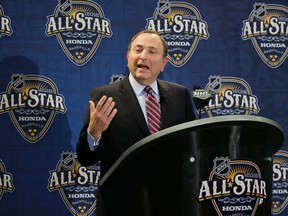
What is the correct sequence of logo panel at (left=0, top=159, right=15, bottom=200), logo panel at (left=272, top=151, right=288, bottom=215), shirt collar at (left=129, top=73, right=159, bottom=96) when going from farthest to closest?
logo panel at (left=272, top=151, right=288, bottom=215), logo panel at (left=0, top=159, right=15, bottom=200), shirt collar at (left=129, top=73, right=159, bottom=96)

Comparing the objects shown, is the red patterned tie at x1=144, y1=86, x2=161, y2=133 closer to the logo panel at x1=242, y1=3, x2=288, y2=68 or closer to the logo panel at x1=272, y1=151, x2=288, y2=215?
the logo panel at x1=242, y1=3, x2=288, y2=68

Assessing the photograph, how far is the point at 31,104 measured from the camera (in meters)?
3.18

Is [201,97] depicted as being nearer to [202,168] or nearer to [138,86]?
[138,86]

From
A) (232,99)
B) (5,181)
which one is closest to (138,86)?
(232,99)

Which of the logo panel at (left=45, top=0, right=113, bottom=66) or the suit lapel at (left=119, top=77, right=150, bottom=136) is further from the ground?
the logo panel at (left=45, top=0, right=113, bottom=66)

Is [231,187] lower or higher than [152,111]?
lower

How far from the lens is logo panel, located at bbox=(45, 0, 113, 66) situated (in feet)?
10.6

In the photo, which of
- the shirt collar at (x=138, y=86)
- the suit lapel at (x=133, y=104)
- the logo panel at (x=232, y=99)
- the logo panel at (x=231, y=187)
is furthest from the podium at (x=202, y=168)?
the logo panel at (x=232, y=99)

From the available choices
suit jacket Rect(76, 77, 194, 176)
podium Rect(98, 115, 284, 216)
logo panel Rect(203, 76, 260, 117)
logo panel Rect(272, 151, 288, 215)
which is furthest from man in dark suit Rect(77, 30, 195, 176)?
logo panel Rect(272, 151, 288, 215)

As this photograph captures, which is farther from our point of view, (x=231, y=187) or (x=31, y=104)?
(x=31, y=104)

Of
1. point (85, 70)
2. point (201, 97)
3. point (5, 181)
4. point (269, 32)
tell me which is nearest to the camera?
point (201, 97)

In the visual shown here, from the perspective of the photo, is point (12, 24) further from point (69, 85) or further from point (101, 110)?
point (101, 110)

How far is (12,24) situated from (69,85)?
0.58 meters

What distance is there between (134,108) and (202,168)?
0.88 meters
